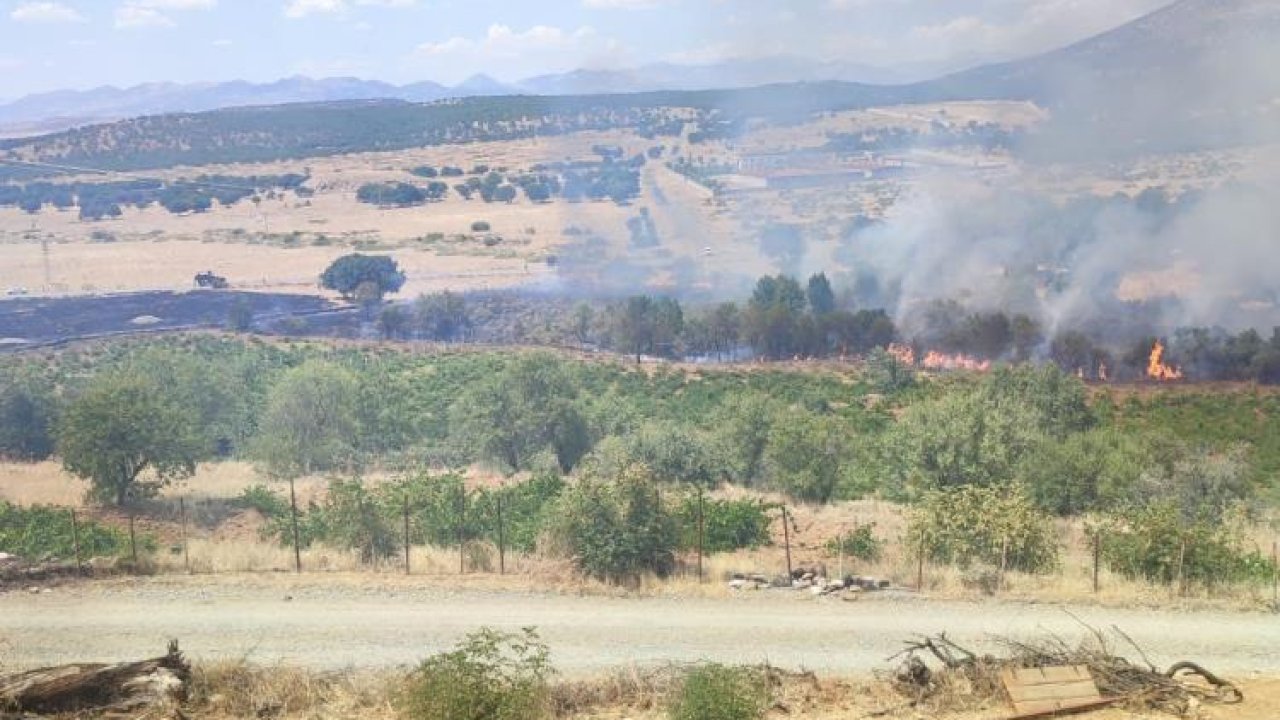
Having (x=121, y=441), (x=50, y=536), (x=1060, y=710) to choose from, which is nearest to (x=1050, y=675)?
(x=1060, y=710)

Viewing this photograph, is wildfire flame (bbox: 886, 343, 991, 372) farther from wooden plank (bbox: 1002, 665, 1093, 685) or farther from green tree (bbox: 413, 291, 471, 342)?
wooden plank (bbox: 1002, 665, 1093, 685)

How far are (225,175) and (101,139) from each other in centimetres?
3009

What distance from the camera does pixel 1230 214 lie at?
8769 cm

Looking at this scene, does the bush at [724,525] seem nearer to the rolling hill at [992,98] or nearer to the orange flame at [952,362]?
the orange flame at [952,362]

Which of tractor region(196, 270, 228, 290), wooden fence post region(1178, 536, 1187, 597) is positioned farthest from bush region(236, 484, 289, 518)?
tractor region(196, 270, 228, 290)

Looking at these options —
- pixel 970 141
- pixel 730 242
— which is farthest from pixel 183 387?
pixel 970 141

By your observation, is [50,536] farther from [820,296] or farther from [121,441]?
[820,296]

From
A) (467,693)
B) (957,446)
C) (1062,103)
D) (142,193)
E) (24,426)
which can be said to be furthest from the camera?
(1062,103)

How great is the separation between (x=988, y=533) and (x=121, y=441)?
1898cm

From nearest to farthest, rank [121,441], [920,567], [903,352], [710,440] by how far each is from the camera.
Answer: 1. [920,567]
2. [121,441]
3. [710,440]
4. [903,352]

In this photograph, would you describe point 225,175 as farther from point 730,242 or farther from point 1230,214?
point 1230,214

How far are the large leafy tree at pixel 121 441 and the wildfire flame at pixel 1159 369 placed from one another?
144ft

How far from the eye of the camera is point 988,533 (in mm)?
19000

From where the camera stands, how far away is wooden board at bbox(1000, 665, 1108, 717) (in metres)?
12.7
